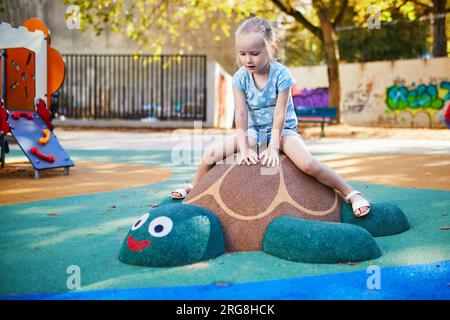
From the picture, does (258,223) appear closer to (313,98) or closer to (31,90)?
(31,90)

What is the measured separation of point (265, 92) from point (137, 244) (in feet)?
5.09

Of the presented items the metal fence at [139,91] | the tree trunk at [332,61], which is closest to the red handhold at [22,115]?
the tree trunk at [332,61]

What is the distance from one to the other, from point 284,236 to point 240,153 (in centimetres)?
85

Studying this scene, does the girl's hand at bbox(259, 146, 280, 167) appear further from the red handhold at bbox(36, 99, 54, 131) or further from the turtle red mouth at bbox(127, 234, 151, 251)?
the red handhold at bbox(36, 99, 54, 131)

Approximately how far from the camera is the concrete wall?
2228 cm

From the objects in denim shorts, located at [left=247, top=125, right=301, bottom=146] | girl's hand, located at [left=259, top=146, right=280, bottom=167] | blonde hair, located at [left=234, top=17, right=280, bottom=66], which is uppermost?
blonde hair, located at [left=234, top=17, right=280, bottom=66]

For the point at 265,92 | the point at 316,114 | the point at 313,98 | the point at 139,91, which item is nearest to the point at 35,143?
the point at 265,92

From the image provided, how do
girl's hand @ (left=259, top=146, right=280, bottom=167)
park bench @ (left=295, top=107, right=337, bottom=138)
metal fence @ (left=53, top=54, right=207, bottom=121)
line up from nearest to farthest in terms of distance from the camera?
1. girl's hand @ (left=259, top=146, right=280, bottom=167)
2. park bench @ (left=295, top=107, right=337, bottom=138)
3. metal fence @ (left=53, top=54, right=207, bottom=121)

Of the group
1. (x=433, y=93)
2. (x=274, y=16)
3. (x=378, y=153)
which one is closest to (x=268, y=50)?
(x=378, y=153)

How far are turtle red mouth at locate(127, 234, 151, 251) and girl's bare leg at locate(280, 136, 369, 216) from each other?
1288 millimetres

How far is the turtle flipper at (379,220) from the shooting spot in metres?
3.91

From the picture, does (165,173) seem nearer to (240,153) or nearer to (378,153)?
(240,153)

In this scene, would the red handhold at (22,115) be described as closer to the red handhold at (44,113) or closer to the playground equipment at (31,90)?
the playground equipment at (31,90)

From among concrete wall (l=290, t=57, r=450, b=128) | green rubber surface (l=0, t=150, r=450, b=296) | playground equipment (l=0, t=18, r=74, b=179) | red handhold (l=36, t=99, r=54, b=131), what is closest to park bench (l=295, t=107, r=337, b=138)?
concrete wall (l=290, t=57, r=450, b=128)
